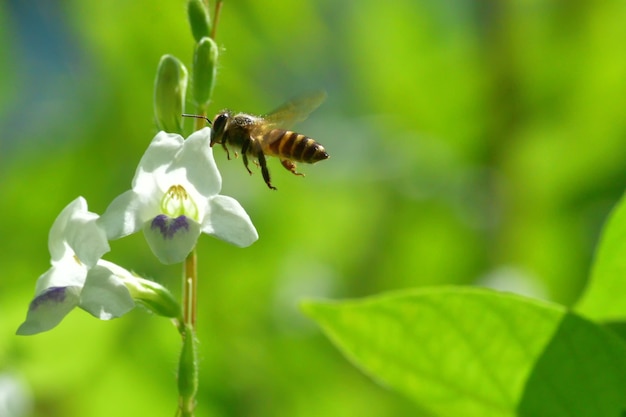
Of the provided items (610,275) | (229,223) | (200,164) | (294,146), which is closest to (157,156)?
(200,164)

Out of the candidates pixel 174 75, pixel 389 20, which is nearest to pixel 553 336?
pixel 174 75

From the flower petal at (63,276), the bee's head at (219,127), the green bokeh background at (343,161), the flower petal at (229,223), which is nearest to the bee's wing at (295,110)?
the bee's head at (219,127)

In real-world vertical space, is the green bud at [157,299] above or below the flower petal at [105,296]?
below

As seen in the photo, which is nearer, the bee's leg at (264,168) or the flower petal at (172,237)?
the flower petal at (172,237)

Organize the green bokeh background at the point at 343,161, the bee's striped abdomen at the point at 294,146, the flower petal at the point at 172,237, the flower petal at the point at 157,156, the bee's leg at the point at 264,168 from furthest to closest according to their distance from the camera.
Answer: the green bokeh background at the point at 343,161 → the bee's striped abdomen at the point at 294,146 → the bee's leg at the point at 264,168 → the flower petal at the point at 157,156 → the flower petal at the point at 172,237

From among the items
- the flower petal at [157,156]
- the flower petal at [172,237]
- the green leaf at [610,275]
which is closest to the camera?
the flower petal at [172,237]

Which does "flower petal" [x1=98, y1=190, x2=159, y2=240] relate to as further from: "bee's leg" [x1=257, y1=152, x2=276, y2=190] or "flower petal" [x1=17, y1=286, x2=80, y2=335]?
"bee's leg" [x1=257, y1=152, x2=276, y2=190]

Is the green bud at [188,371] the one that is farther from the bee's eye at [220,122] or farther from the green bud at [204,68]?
the bee's eye at [220,122]

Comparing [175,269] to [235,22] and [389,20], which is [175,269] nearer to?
[235,22]

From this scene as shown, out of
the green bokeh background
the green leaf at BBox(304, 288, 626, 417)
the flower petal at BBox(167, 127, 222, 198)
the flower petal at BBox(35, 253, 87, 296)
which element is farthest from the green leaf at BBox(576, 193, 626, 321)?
the green bokeh background
